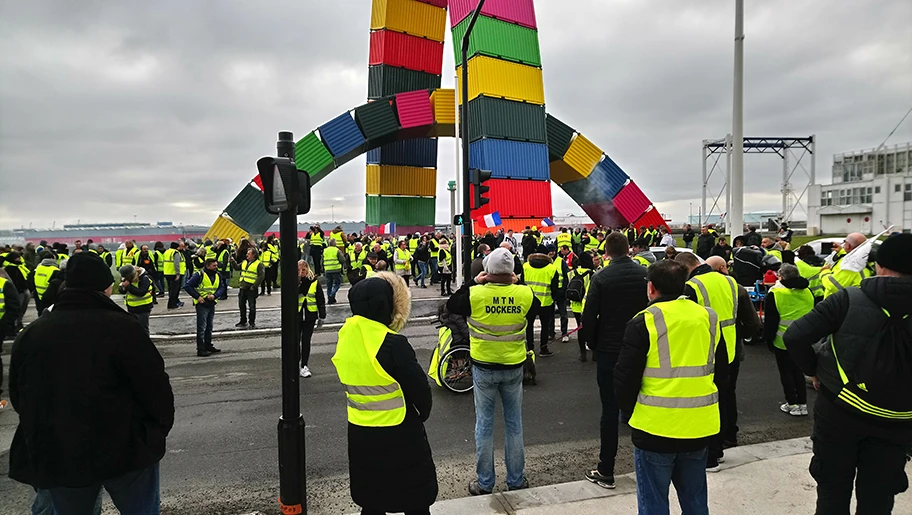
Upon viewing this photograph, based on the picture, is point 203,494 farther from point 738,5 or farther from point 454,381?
point 738,5

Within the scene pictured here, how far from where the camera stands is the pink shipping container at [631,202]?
32.1m

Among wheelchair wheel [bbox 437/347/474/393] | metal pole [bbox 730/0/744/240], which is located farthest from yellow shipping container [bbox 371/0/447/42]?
wheelchair wheel [bbox 437/347/474/393]

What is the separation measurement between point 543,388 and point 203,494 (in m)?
4.40

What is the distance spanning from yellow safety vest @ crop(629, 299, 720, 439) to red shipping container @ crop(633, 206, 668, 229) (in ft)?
102

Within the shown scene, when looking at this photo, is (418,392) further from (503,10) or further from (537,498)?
(503,10)

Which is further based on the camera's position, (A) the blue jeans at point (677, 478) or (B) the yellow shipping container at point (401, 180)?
(B) the yellow shipping container at point (401, 180)

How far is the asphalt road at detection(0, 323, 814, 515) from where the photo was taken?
4391 mm

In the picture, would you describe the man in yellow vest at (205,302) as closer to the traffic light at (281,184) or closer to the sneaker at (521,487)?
the traffic light at (281,184)

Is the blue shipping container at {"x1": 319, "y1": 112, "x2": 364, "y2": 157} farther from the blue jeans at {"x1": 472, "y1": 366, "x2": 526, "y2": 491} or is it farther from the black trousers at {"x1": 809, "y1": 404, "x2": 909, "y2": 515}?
the black trousers at {"x1": 809, "y1": 404, "x2": 909, "y2": 515}

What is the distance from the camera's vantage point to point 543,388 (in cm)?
709

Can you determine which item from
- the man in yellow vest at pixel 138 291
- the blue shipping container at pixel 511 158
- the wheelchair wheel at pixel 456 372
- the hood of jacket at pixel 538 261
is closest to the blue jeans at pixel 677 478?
the wheelchair wheel at pixel 456 372

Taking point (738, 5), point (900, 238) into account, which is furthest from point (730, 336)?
point (738, 5)

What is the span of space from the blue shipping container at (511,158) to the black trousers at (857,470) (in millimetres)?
23579

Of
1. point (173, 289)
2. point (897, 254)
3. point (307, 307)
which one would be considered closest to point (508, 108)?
point (173, 289)
